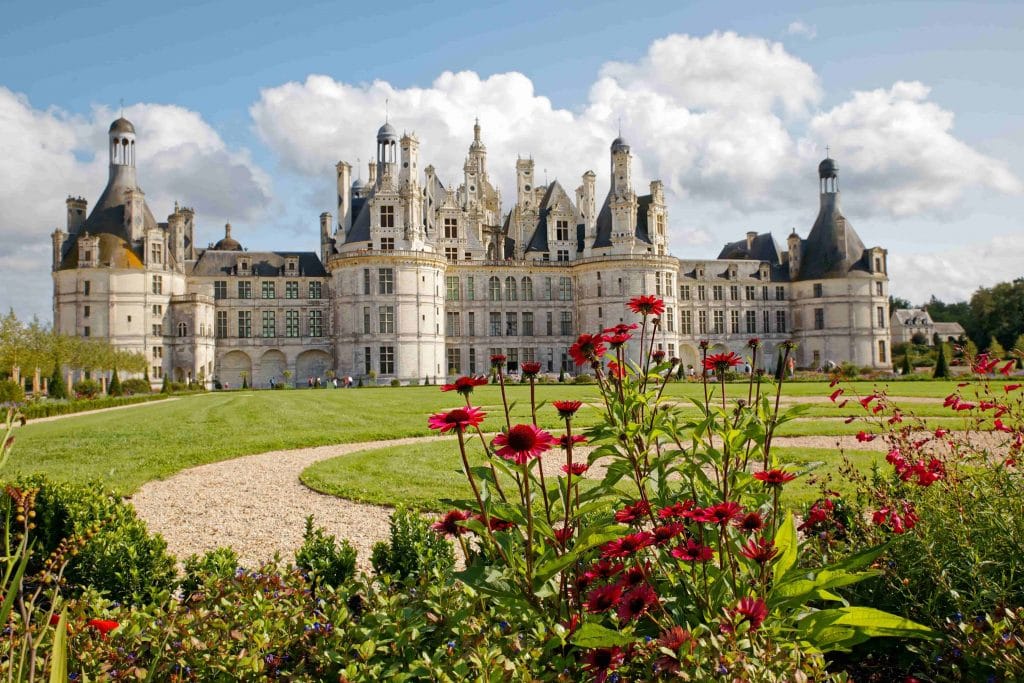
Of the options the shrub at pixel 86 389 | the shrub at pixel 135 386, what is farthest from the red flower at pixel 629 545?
the shrub at pixel 135 386

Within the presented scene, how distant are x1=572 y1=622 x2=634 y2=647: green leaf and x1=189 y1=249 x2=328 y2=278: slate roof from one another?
2040 inches

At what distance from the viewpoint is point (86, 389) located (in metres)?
36.3

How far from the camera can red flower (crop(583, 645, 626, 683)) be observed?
2960 mm

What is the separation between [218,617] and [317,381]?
4619 centimetres

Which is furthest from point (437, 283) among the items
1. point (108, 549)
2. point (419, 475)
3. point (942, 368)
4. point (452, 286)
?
point (108, 549)

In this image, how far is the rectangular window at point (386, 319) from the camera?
46.9 meters

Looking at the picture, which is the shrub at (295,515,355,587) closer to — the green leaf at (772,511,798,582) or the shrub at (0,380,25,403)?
the green leaf at (772,511,798,582)

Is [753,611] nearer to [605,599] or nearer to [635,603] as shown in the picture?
[635,603]

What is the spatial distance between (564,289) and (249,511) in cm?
4458

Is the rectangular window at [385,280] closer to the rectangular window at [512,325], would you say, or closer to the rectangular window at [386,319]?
the rectangular window at [386,319]

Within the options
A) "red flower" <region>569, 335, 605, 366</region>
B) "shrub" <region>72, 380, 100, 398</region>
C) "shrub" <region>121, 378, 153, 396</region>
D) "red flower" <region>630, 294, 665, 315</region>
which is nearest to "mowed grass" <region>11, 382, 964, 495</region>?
"red flower" <region>630, 294, 665, 315</region>

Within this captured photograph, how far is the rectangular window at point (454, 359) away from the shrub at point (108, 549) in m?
45.4

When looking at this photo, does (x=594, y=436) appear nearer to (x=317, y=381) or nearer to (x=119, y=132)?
(x=317, y=381)

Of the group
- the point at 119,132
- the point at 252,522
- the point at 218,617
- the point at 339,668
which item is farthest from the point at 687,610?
the point at 119,132
